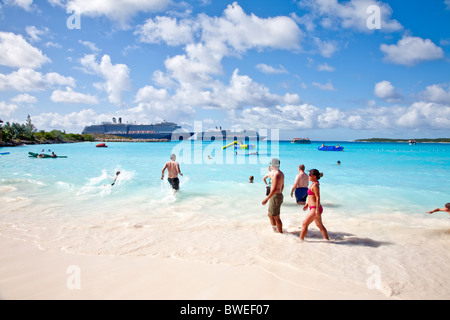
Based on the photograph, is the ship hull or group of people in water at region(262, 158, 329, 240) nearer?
group of people in water at region(262, 158, 329, 240)

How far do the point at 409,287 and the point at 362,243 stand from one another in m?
1.85

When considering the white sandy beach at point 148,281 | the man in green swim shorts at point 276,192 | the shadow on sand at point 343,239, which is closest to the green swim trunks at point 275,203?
the man in green swim shorts at point 276,192

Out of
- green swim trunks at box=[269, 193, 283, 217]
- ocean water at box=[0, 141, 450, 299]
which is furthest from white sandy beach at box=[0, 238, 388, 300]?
green swim trunks at box=[269, 193, 283, 217]

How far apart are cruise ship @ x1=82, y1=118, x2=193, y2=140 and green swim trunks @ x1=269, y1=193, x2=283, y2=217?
494ft

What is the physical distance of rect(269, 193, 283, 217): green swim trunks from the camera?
5396 millimetres

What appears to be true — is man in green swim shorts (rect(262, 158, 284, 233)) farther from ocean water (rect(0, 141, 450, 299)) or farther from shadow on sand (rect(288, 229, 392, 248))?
shadow on sand (rect(288, 229, 392, 248))

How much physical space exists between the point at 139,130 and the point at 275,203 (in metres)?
158

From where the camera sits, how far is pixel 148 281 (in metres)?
3.65

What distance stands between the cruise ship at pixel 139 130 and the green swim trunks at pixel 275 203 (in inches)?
5933

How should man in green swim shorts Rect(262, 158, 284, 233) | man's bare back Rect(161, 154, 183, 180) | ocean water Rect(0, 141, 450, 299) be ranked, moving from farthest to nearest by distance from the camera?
1. man's bare back Rect(161, 154, 183, 180)
2. man in green swim shorts Rect(262, 158, 284, 233)
3. ocean water Rect(0, 141, 450, 299)

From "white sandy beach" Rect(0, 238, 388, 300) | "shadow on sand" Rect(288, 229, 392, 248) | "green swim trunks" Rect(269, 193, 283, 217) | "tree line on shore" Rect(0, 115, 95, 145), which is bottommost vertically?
"shadow on sand" Rect(288, 229, 392, 248)

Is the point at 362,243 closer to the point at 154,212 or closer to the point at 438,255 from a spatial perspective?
the point at 438,255

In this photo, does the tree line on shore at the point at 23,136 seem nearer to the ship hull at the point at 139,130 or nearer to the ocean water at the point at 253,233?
the ship hull at the point at 139,130
